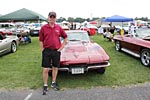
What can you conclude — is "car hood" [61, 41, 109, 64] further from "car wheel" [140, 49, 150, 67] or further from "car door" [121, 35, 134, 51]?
"car door" [121, 35, 134, 51]

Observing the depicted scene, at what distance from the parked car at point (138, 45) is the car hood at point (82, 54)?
1924 millimetres

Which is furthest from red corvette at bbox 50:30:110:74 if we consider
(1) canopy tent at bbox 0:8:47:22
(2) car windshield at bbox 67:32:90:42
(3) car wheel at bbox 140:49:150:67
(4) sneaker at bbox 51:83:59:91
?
(1) canopy tent at bbox 0:8:47:22

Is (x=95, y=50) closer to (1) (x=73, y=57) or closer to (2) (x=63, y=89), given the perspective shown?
(1) (x=73, y=57)

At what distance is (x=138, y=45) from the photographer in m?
7.46

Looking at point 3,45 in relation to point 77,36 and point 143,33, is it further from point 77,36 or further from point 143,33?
point 143,33

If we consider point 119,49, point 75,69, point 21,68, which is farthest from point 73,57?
point 119,49

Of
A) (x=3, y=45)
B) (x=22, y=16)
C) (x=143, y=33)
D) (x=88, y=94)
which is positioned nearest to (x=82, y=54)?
(x=88, y=94)

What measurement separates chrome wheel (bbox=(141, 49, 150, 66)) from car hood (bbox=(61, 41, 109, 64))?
1.90 m

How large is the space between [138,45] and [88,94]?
12.4ft

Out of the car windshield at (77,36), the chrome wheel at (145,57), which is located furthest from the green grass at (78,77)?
the car windshield at (77,36)

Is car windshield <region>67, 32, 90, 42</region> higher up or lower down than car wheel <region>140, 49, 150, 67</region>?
higher up

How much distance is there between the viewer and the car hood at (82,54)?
5.20m

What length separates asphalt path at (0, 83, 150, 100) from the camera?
4270mm

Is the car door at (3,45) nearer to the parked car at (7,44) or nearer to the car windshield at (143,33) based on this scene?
the parked car at (7,44)
